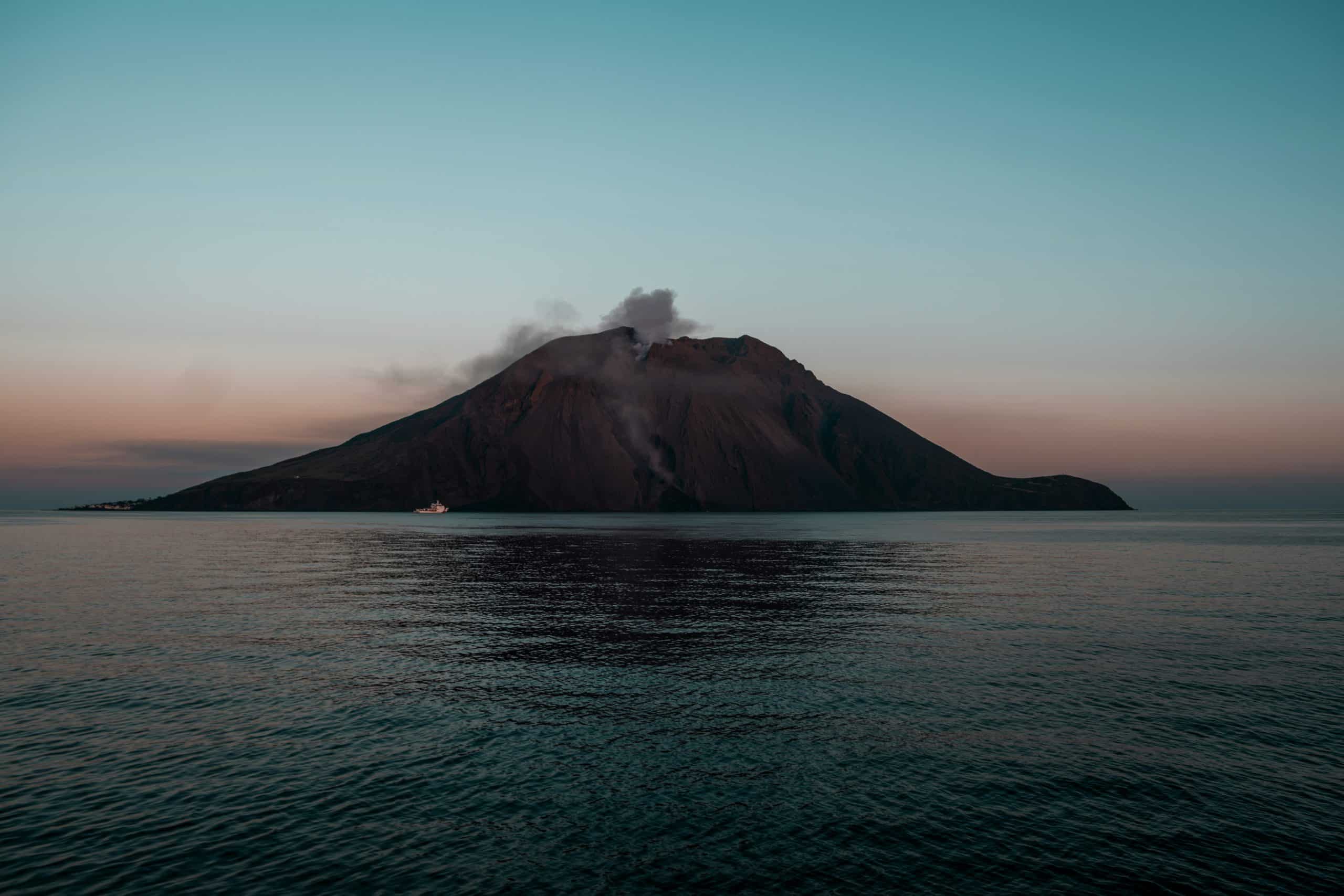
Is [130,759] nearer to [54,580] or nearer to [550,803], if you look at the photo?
[550,803]

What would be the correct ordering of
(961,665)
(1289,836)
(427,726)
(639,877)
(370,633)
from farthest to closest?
(370,633)
(961,665)
(427,726)
(1289,836)
(639,877)

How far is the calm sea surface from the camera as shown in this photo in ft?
56.2

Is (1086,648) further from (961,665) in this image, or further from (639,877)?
(639,877)

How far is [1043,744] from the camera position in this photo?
2509 centimetres

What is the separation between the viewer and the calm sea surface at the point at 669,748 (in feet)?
56.2

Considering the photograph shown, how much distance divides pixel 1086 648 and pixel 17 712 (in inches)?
1922

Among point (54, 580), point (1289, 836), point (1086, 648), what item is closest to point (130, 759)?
point (1289, 836)

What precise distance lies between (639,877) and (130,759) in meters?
17.5

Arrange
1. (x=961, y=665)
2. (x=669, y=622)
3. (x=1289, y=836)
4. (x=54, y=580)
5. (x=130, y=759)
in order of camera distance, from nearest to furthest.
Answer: (x=1289, y=836), (x=130, y=759), (x=961, y=665), (x=669, y=622), (x=54, y=580)

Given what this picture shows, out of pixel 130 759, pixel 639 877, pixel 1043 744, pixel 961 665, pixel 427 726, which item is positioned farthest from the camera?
pixel 961 665

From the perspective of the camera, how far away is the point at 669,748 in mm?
25031

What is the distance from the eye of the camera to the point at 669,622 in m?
51.6

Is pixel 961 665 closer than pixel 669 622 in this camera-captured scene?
Yes

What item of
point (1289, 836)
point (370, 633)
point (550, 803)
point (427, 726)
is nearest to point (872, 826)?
point (550, 803)
